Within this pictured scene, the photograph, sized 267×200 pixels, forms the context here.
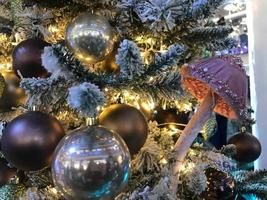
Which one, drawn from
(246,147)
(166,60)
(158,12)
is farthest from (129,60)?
(246,147)

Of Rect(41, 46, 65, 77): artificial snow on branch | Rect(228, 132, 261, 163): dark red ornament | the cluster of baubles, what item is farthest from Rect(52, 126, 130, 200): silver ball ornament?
Rect(228, 132, 261, 163): dark red ornament

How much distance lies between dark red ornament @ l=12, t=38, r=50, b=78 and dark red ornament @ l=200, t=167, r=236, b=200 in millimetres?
413

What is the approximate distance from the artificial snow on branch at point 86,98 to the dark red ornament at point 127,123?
4.3 inches

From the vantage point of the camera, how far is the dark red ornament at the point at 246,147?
1074mm

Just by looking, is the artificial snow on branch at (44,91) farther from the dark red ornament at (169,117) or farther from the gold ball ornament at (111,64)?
the dark red ornament at (169,117)

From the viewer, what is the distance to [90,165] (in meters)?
0.53

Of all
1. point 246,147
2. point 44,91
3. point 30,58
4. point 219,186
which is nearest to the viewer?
point 44,91

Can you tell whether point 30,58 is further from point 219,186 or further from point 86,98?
point 219,186

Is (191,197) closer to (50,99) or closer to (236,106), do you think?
(236,106)

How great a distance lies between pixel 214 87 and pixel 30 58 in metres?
0.31

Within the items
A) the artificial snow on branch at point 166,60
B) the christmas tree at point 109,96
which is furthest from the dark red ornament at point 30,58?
the artificial snow on branch at point 166,60

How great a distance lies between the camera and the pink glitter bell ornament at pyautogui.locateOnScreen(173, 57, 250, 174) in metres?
0.65

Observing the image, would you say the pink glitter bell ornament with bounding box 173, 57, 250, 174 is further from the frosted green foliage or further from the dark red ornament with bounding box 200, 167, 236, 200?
the dark red ornament with bounding box 200, 167, 236, 200

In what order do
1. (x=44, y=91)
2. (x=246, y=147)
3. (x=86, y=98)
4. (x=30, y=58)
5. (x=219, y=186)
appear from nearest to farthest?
(x=86, y=98)
(x=44, y=91)
(x=30, y=58)
(x=219, y=186)
(x=246, y=147)
